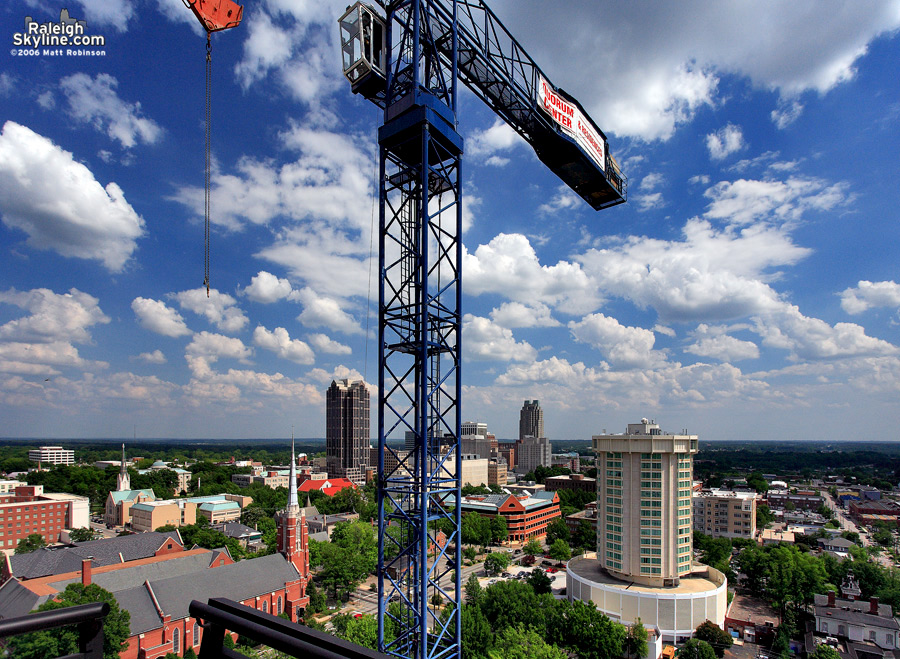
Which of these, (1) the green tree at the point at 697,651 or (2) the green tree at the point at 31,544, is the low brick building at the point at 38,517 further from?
(1) the green tree at the point at 697,651

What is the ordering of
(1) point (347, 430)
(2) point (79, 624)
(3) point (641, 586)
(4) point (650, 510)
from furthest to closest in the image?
(1) point (347, 430)
(4) point (650, 510)
(3) point (641, 586)
(2) point (79, 624)

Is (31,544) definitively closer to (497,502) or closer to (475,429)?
(497,502)

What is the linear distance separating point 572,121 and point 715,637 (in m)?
33.9

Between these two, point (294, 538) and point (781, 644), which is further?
point (294, 538)

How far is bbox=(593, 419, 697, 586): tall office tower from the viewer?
3772 cm

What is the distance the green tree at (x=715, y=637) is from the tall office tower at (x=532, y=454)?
5210 inches

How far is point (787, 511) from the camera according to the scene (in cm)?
9244

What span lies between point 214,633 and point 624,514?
4195 cm

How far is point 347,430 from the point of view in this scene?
122812mm

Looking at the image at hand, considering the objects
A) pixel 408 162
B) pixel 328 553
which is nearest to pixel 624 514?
pixel 328 553

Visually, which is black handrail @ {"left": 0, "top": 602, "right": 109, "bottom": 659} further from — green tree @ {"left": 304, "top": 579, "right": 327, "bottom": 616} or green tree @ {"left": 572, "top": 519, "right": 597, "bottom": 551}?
green tree @ {"left": 572, "top": 519, "right": 597, "bottom": 551}

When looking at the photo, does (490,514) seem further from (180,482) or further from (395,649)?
(180,482)

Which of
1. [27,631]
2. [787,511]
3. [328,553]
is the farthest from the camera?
[787,511]

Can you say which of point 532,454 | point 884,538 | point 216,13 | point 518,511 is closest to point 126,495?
point 518,511
